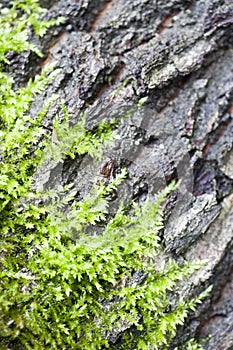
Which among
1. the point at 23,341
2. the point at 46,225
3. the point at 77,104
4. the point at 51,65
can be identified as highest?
the point at 51,65

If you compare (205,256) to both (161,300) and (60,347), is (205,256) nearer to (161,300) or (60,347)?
(161,300)

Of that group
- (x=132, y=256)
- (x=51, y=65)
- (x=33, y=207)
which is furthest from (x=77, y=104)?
(x=132, y=256)

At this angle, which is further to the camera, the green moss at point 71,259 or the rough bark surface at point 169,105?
the rough bark surface at point 169,105

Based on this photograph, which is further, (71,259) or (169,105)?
(169,105)

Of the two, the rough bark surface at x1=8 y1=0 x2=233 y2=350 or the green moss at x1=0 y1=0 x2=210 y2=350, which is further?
the rough bark surface at x1=8 y1=0 x2=233 y2=350
